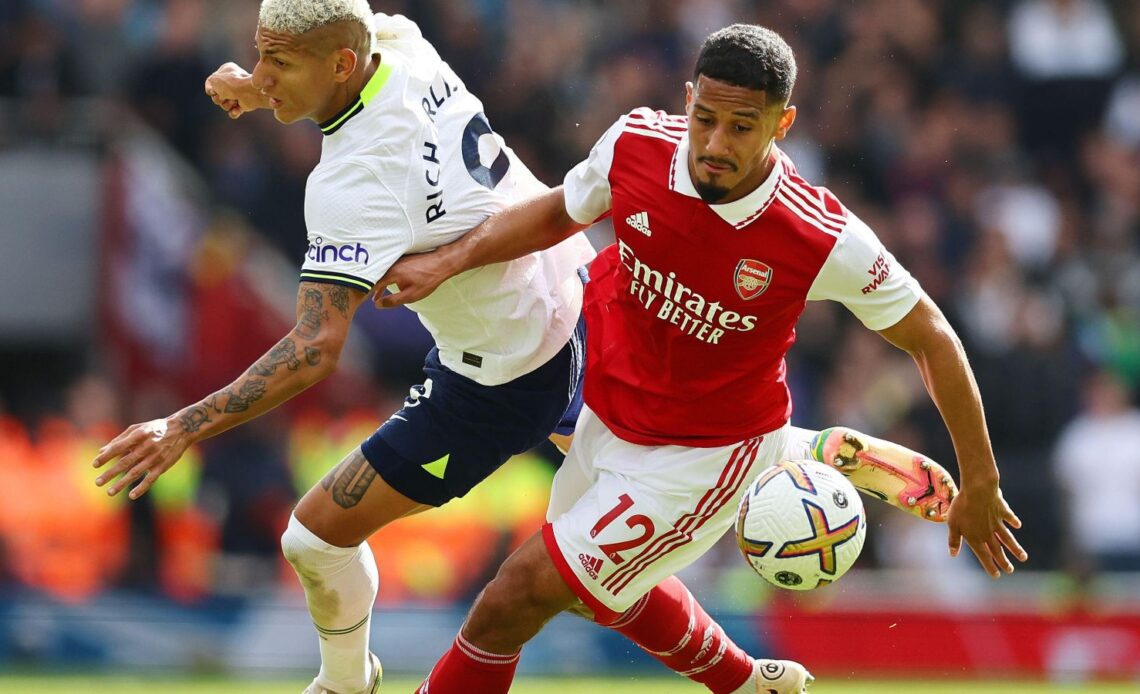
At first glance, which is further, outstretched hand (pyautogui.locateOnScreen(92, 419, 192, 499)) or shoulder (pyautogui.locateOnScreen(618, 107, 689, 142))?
shoulder (pyautogui.locateOnScreen(618, 107, 689, 142))

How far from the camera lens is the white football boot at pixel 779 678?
7.34 meters

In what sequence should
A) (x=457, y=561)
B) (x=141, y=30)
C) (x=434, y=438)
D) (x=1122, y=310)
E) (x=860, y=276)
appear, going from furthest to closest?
(x=141, y=30)
(x=1122, y=310)
(x=457, y=561)
(x=434, y=438)
(x=860, y=276)

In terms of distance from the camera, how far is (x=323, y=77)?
257 inches

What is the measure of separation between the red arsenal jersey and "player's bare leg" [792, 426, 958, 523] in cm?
36

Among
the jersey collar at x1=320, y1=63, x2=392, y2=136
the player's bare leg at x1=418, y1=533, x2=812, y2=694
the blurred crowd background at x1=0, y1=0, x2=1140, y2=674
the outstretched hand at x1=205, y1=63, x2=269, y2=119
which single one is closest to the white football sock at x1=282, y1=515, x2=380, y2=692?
the player's bare leg at x1=418, y1=533, x2=812, y2=694

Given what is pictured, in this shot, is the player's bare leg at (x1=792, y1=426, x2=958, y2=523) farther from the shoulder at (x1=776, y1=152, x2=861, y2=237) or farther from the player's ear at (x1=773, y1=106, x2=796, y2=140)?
the player's ear at (x1=773, y1=106, x2=796, y2=140)

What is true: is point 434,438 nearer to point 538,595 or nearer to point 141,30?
point 538,595

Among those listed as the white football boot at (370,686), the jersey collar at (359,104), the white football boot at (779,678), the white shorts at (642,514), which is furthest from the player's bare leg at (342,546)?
the white football boot at (779,678)

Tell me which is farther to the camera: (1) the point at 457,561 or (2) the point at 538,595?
(1) the point at 457,561

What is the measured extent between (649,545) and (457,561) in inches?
234

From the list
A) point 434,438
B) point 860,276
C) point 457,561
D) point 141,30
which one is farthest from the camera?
point 141,30

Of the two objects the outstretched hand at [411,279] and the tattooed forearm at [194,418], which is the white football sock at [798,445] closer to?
the outstretched hand at [411,279]

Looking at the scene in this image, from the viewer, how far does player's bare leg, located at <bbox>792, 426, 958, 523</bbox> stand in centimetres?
708

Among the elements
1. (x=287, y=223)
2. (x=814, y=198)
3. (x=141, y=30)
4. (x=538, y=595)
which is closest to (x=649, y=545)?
(x=538, y=595)
